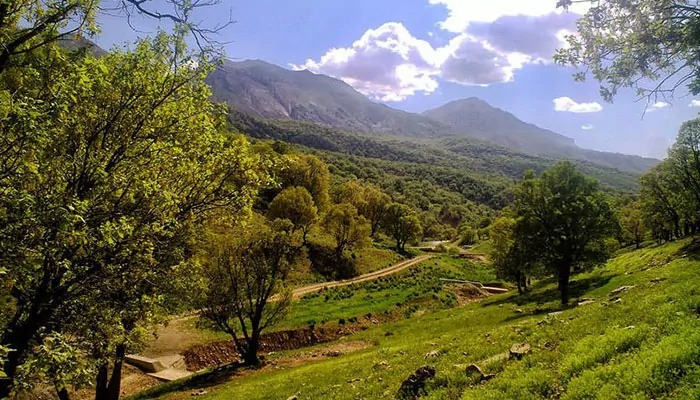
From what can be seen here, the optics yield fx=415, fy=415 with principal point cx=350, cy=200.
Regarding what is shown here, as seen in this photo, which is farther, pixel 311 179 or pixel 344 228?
pixel 311 179

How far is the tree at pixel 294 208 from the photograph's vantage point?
7144cm

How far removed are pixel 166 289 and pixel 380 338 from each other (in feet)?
92.1

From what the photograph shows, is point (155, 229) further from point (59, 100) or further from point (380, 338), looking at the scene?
point (380, 338)

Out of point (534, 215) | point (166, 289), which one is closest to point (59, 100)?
point (166, 289)

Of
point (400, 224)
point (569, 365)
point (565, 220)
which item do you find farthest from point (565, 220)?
point (400, 224)

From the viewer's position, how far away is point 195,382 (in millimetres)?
28297

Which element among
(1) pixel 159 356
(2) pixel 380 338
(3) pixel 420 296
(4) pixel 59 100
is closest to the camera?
(4) pixel 59 100

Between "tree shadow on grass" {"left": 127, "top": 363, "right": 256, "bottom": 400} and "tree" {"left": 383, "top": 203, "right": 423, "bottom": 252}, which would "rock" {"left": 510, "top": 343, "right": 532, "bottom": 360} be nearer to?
"tree shadow on grass" {"left": 127, "top": 363, "right": 256, "bottom": 400}

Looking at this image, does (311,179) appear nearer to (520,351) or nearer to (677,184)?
(677,184)

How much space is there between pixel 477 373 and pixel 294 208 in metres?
60.2

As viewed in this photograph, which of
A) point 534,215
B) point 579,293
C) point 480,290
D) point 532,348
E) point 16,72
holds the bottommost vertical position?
point 480,290

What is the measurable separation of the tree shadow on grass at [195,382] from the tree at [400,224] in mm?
79825

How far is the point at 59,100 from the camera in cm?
859

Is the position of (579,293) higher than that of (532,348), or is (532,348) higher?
(532,348)
